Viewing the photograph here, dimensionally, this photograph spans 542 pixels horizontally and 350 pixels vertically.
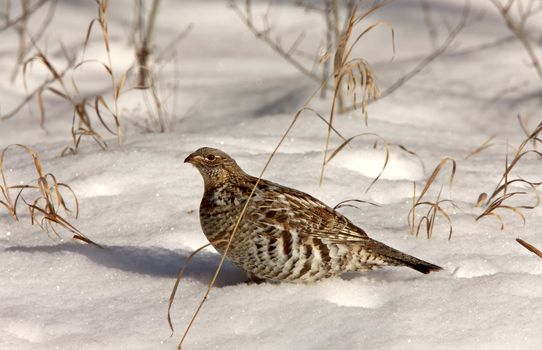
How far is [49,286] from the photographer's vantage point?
11.3 ft

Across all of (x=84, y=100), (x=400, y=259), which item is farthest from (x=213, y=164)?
(x=84, y=100)

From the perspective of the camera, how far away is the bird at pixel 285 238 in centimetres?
334

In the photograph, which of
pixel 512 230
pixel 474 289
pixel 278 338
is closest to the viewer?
pixel 278 338

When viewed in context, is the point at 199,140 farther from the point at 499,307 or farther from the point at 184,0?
the point at 184,0

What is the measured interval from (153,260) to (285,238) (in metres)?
0.69

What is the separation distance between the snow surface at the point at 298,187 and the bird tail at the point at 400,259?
0.19 feet

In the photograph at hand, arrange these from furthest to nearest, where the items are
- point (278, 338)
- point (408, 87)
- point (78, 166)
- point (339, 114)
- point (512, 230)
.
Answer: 1. point (408, 87)
2. point (339, 114)
3. point (78, 166)
4. point (512, 230)
5. point (278, 338)

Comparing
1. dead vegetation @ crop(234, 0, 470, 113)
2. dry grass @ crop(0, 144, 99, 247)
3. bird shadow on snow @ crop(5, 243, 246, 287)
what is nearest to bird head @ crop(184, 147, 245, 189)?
bird shadow on snow @ crop(5, 243, 246, 287)

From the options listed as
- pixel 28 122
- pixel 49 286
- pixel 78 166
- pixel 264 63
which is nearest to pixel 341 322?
pixel 49 286

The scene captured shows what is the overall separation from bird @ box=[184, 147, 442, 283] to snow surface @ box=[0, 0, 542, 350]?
0.28 ft

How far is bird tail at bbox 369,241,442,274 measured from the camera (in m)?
3.42

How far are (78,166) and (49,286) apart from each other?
134 cm

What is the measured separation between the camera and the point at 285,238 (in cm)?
337

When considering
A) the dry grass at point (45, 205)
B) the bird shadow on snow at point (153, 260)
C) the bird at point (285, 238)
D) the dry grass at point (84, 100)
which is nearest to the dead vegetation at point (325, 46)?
the dry grass at point (84, 100)
